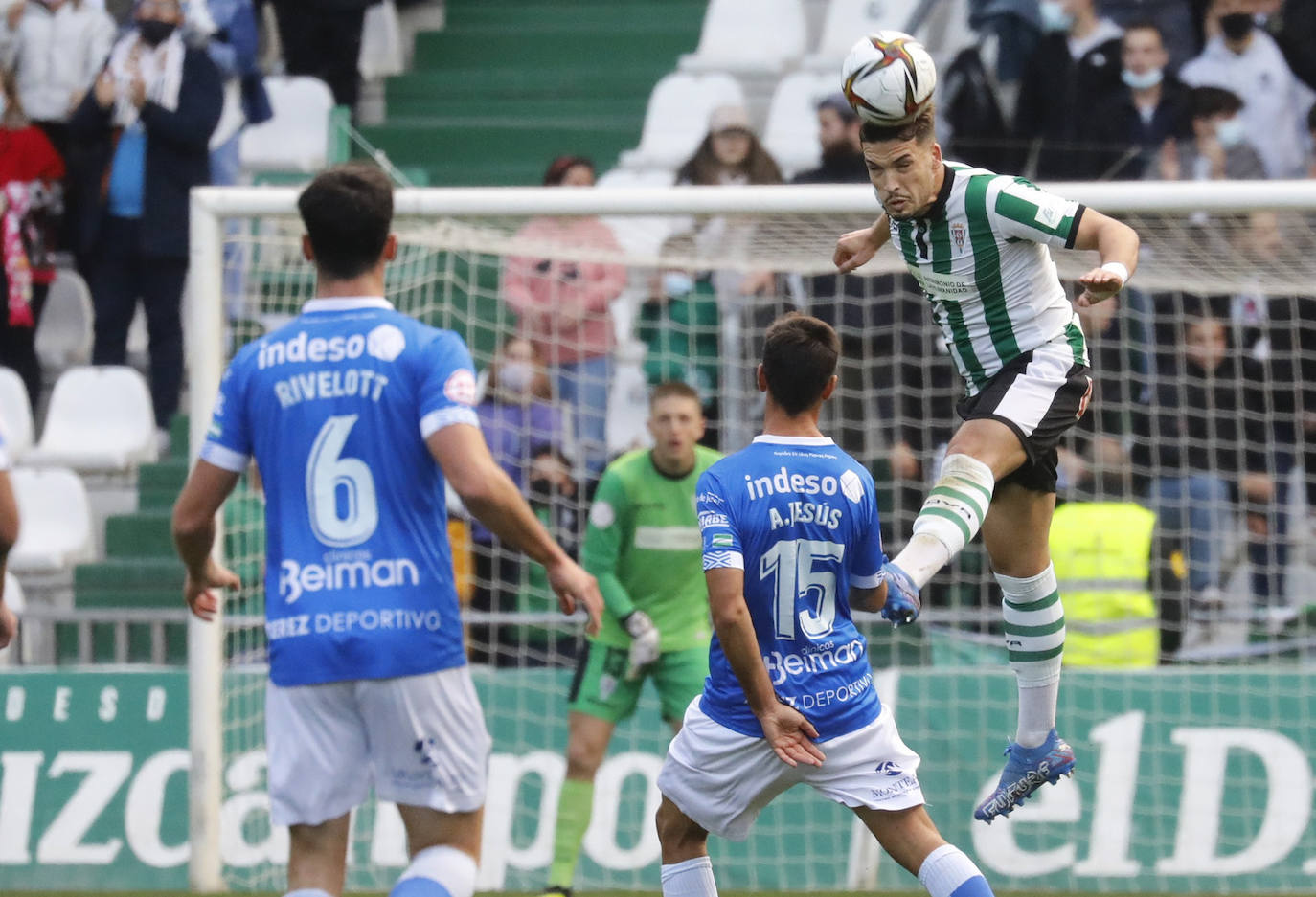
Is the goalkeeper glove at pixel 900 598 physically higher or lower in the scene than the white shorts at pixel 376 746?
higher

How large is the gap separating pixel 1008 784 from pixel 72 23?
968 centimetres

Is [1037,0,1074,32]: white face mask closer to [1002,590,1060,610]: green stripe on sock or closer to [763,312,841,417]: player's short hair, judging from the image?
[1002,590,1060,610]: green stripe on sock

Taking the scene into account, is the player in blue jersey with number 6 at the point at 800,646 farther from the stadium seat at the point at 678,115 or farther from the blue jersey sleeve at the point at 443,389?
the stadium seat at the point at 678,115

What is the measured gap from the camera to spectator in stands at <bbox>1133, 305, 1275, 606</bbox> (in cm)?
985

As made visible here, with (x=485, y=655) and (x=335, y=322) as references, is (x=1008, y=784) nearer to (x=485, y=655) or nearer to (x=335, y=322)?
(x=335, y=322)

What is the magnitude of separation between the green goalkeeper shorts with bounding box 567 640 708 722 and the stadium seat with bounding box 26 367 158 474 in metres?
4.83

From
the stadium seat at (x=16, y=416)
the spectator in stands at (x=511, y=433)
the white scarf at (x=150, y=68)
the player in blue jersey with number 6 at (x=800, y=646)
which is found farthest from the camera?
the stadium seat at (x=16, y=416)

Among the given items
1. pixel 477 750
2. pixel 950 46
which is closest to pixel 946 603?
pixel 950 46

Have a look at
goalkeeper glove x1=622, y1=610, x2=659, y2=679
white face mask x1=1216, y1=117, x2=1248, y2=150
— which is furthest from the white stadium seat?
white face mask x1=1216, y1=117, x2=1248, y2=150

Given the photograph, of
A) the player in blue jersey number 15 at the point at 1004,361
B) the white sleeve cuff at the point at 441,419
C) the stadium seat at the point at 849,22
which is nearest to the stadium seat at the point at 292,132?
the stadium seat at the point at 849,22

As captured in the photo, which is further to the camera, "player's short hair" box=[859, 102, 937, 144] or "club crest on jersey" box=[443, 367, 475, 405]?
"player's short hair" box=[859, 102, 937, 144]

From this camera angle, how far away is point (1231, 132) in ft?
37.7

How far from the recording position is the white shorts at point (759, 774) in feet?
17.0

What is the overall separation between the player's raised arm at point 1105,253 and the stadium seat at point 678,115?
7988 millimetres
